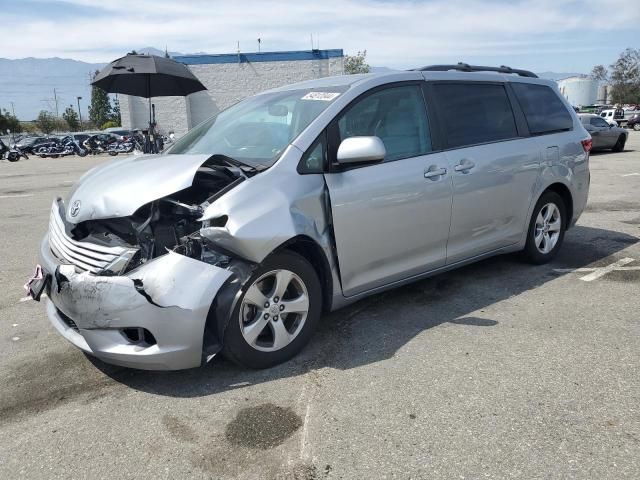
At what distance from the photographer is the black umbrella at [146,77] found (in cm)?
1141

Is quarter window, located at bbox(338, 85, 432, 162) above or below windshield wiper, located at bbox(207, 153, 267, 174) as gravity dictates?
above

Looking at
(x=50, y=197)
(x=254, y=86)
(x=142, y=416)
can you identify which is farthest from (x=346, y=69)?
(x=142, y=416)

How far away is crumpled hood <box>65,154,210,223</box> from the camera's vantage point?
3188mm

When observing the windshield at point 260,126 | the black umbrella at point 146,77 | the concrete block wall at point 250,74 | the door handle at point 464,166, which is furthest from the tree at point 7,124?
the door handle at point 464,166

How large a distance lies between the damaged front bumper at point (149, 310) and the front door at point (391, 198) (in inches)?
38.9

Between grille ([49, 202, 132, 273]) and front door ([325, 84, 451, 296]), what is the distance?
54.3 inches

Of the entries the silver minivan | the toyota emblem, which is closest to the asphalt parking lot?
the silver minivan

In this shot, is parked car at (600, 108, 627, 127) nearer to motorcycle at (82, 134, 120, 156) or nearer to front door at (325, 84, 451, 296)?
motorcycle at (82, 134, 120, 156)

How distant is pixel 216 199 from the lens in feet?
10.6

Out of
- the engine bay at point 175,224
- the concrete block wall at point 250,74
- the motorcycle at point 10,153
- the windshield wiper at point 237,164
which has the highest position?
the concrete block wall at point 250,74

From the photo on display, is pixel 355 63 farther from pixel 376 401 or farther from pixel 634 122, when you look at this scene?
pixel 376 401

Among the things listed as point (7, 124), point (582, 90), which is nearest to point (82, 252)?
point (7, 124)

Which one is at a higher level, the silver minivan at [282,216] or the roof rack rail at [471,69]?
the roof rack rail at [471,69]

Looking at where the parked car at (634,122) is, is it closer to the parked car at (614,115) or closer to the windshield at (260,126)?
the parked car at (614,115)
